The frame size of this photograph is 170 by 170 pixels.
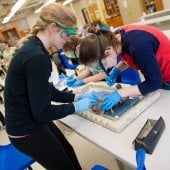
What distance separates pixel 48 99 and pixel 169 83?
0.74 metres

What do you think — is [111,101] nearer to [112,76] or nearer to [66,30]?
[66,30]

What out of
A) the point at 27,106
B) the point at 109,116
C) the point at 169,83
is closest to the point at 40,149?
the point at 27,106

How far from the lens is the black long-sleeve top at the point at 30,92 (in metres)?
1.00

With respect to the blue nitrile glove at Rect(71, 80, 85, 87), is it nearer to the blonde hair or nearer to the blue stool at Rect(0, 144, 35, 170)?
the blue stool at Rect(0, 144, 35, 170)

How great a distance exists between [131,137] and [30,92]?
0.50m

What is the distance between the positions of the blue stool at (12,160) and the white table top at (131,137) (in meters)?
0.44

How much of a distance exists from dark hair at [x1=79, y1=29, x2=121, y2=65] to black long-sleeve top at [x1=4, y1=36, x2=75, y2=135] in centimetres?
21

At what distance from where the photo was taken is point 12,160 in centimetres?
161

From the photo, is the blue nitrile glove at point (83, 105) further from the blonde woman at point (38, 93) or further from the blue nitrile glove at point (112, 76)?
the blue nitrile glove at point (112, 76)

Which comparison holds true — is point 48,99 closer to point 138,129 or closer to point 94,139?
point 94,139

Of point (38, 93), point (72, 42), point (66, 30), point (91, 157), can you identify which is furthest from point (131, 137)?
point (91, 157)

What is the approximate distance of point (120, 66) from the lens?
1808 millimetres

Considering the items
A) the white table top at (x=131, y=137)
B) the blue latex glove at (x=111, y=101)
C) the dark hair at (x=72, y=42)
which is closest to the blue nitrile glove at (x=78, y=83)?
the dark hair at (x=72, y=42)

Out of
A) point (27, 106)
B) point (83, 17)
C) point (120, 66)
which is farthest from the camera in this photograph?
point (83, 17)
